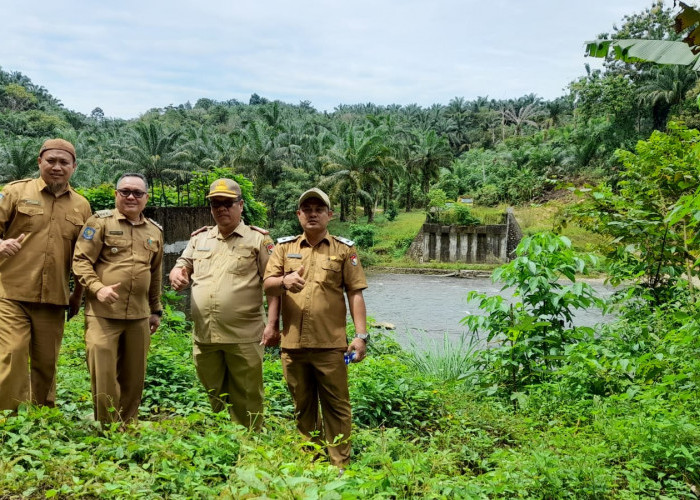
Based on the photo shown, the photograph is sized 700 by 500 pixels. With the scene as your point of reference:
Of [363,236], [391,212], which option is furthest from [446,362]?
[391,212]

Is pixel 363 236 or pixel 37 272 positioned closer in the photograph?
pixel 37 272

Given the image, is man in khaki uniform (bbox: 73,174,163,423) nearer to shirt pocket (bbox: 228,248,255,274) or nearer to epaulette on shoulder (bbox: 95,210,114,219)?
epaulette on shoulder (bbox: 95,210,114,219)

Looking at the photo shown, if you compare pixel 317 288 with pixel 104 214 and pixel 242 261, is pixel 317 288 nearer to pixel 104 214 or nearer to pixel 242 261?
pixel 242 261

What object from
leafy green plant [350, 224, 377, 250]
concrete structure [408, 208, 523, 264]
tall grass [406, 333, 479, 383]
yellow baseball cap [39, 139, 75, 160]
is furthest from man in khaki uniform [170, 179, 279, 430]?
leafy green plant [350, 224, 377, 250]

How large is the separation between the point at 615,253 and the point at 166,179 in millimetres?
33925

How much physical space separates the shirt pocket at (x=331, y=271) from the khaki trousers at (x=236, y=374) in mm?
600

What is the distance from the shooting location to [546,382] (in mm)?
4879

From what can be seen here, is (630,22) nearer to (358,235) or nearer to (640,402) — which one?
(358,235)

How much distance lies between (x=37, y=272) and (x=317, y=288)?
159 centimetres

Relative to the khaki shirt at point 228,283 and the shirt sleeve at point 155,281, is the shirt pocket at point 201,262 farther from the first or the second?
the shirt sleeve at point 155,281

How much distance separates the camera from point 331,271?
3465 millimetres

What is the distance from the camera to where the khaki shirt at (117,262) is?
3.34 metres

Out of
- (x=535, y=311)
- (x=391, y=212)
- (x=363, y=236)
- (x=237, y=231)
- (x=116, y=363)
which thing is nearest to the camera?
(x=116, y=363)

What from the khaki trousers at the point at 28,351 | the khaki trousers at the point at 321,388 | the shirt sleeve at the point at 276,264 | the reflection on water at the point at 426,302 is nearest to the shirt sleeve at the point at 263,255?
the shirt sleeve at the point at 276,264
